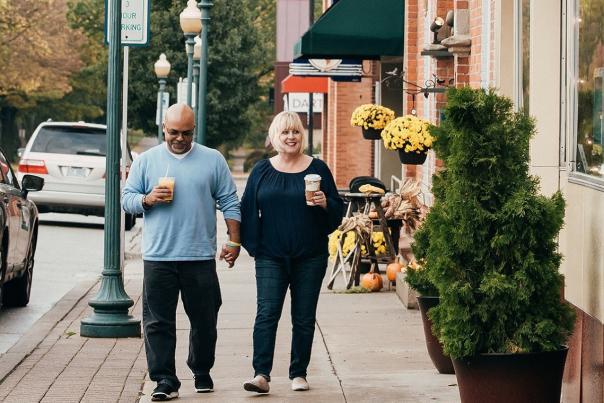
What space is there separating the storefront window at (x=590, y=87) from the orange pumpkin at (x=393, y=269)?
6.52 m

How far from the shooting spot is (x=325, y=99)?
31859 millimetres

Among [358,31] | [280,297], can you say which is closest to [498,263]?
[280,297]

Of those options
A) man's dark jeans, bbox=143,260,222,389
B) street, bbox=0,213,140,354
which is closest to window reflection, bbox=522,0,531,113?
man's dark jeans, bbox=143,260,222,389

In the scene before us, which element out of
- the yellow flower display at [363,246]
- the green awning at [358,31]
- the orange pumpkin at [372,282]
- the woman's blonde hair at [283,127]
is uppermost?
the green awning at [358,31]

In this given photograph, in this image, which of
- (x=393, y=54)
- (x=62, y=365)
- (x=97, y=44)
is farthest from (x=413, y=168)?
(x=97, y=44)

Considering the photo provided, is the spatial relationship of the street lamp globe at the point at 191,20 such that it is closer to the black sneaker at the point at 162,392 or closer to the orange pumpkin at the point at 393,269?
the orange pumpkin at the point at 393,269

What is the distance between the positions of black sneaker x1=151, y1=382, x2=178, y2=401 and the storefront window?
269cm

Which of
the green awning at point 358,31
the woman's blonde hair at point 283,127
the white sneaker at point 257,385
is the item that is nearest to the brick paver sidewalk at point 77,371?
the white sneaker at point 257,385

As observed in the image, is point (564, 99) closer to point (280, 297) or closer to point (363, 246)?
point (280, 297)

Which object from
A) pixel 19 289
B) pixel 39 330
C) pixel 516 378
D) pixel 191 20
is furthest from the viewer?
pixel 191 20

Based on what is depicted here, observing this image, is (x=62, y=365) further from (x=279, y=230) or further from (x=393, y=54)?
(x=393, y=54)

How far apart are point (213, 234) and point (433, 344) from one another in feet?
5.24

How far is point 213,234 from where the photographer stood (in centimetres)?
827

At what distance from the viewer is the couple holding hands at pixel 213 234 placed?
8.12m
